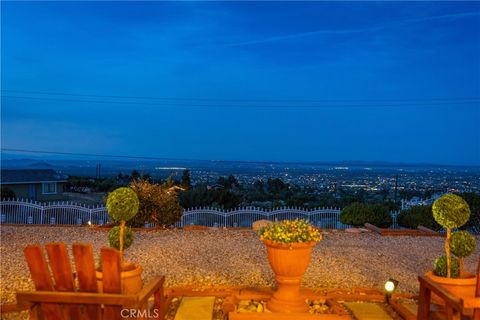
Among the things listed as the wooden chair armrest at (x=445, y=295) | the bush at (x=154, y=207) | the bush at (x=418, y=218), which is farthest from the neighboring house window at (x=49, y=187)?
the wooden chair armrest at (x=445, y=295)

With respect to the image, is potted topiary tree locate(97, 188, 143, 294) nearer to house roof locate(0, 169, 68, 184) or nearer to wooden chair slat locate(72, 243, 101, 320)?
wooden chair slat locate(72, 243, 101, 320)

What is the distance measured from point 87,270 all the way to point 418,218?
11.1 metres

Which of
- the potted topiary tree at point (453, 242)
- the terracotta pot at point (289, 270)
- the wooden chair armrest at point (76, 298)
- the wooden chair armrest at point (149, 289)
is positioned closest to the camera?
the wooden chair armrest at point (76, 298)

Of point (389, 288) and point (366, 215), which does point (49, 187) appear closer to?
point (366, 215)

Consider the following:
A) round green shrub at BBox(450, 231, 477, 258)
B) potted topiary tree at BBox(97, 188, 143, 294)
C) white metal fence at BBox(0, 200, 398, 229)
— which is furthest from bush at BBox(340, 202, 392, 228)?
potted topiary tree at BBox(97, 188, 143, 294)

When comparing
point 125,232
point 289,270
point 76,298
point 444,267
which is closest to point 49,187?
point 125,232

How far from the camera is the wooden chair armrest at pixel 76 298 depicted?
3.61 metres

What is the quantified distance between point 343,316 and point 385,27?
24.0 meters

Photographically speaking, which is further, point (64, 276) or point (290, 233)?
point (290, 233)

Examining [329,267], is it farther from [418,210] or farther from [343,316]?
[418,210]

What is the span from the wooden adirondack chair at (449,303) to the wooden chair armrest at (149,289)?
2407 mm

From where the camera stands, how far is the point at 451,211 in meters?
5.64

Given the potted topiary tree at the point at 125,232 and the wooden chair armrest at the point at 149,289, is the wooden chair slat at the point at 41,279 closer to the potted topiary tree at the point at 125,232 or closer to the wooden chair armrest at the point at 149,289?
the wooden chair armrest at the point at 149,289

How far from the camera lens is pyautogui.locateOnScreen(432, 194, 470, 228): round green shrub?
5.63 metres
